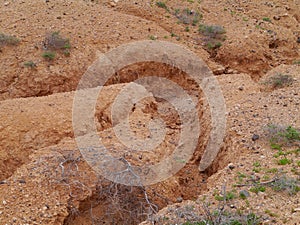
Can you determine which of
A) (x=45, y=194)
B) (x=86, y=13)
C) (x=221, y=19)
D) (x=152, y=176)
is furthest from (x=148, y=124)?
(x=221, y=19)

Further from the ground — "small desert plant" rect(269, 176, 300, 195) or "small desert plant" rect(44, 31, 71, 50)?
"small desert plant" rect(269, 176, 300, 195)

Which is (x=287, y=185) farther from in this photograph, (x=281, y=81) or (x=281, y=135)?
(x=281, y=81)

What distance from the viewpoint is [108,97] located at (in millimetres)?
7520

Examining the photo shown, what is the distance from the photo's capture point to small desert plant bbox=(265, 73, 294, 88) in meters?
7.95

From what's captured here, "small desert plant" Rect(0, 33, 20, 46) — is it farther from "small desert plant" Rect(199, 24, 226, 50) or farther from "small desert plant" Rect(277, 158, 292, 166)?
"small desert plant" Rect(277, 158, 292, 166)

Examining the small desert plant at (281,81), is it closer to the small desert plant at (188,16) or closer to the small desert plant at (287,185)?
the small desert plant at (287,185)

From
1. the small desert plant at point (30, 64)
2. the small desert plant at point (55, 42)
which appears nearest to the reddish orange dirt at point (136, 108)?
the small desert plant at point (30, 64)

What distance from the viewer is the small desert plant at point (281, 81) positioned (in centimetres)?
795

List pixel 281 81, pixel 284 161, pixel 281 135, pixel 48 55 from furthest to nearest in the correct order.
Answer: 1. pixel 48 55
2. pixel 281 81
3. pixel 281 135
4. pixel 284 161

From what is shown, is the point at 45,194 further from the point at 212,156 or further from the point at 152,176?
the point at 212,156

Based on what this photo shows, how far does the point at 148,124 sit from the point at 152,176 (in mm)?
1653

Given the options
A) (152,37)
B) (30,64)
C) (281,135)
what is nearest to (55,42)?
(30,64)

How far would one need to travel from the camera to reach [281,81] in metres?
7.99

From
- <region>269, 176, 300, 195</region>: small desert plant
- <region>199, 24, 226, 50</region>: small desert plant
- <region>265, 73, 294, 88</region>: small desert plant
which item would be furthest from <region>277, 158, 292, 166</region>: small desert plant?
<region>199, 24, 226, 50</region>: small desert plant
